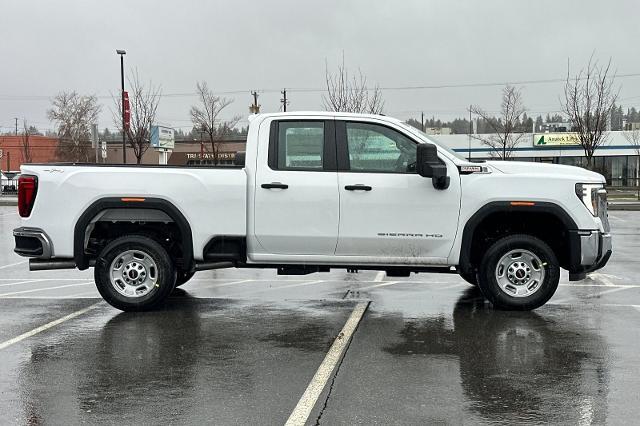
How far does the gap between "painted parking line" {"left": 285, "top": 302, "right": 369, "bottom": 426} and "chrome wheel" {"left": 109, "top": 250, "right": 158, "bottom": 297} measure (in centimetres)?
232

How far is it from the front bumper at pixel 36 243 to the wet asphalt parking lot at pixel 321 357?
729 mm

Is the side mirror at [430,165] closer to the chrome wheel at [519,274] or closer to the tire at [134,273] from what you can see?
the chrome wheel at [519,274]

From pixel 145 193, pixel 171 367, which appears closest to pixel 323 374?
pixel 171 367

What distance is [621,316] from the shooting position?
23.7 feet

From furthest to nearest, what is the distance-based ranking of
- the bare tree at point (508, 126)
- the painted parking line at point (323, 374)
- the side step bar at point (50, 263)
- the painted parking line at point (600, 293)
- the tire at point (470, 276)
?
the bare tree at point (508, 126) < the painted parking line at point (600, 293) < the tire at point (470, 276) < the side step bar at point (50, 263) < the painted parking line at point (323, 374)

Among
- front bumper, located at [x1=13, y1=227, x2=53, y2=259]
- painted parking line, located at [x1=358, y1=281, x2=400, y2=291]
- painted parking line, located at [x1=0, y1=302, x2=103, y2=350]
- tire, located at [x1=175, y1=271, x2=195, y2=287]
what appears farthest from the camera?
painted parking line, located at [x1=358, y1=281, x2=400, y2=291]

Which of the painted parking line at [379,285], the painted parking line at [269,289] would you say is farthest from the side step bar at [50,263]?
the painted parking line at [379,285]

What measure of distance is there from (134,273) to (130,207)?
0.76 meters

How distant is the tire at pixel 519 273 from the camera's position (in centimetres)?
723

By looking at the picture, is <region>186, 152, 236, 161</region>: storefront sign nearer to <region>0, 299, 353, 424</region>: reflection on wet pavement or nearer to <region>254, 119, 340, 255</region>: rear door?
<region>254, 119, 340, 255</region>: rear door

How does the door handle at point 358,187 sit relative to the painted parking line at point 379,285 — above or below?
above

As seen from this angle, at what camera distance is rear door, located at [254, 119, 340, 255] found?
7.14 m

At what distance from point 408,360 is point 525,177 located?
2.74 meters

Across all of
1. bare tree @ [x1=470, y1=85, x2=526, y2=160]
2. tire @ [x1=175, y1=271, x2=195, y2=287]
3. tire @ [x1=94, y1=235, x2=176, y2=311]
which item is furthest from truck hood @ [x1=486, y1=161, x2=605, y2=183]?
bare tree @ [x1=470, y1=85, x2=526, y2=160]
